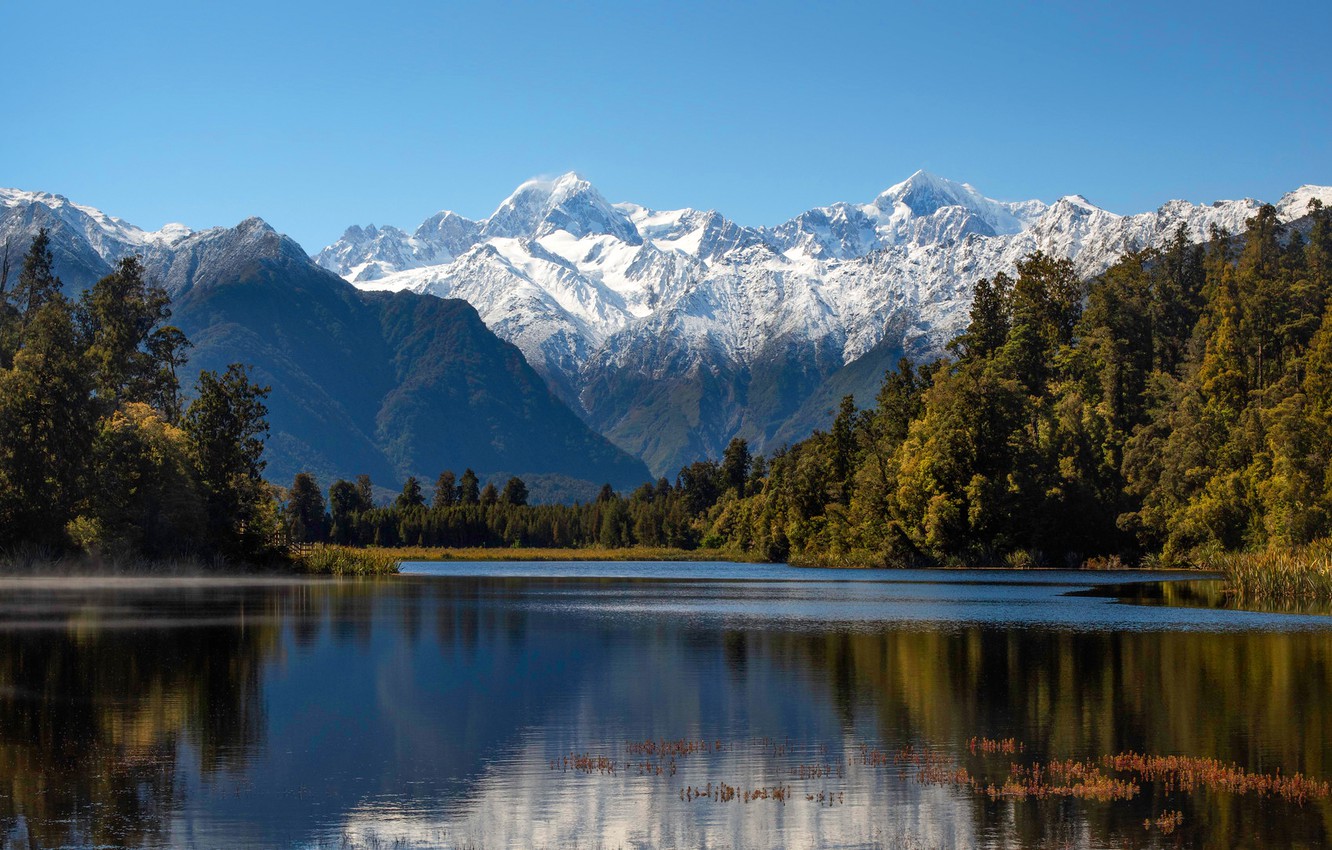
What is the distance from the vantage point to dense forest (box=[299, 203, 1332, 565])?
119m

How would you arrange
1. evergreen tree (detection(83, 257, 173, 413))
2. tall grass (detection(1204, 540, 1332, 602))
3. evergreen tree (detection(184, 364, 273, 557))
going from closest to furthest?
1. tall grass (detection(1204, 540, 1332, 602))
2. evergreen tree (detection(184, 364, 273, 557))
3. evergreen tree (detection(83, 257, 173, 413))

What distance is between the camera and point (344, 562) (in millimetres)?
134125

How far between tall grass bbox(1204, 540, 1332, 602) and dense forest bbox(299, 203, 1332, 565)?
23.7 metres

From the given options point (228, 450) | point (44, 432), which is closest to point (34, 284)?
point (228, 450)

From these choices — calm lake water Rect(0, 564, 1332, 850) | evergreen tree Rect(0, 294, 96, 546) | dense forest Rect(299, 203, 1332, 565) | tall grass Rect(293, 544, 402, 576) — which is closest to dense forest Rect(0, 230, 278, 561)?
evergreen tree Rect(0, 294, 96, 546)

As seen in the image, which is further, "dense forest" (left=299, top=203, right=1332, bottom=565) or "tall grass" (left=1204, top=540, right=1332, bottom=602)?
"dense forest" (left=299, top=203, right=1332, bottom=565)

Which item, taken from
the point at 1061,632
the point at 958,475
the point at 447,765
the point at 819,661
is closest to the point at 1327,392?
the point at 958,475

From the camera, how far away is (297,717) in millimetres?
34406

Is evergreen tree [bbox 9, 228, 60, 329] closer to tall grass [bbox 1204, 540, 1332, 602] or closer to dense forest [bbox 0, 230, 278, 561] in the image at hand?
dense forest [bbox 0, 230, 278, 561]

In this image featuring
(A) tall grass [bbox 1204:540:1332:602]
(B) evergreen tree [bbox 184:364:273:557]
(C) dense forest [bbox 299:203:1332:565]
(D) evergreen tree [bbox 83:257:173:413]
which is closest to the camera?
(A) tall grass [bbox 1204:540:1332:602]

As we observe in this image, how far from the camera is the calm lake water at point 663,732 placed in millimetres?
22734

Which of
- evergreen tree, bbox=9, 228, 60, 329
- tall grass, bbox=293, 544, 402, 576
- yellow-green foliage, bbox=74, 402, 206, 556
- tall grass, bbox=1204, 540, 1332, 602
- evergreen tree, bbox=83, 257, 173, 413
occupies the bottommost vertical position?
tall grass, bbox=293, 544, 402, 576

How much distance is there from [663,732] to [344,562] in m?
107

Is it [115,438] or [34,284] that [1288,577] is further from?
[34,284]
